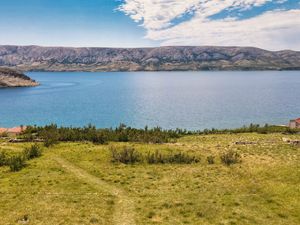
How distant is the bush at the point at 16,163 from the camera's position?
42125 mm

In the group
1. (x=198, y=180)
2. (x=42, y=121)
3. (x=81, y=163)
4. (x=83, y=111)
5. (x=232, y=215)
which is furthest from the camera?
(x=83, y=111)

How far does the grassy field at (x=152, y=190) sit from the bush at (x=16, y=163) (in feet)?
2.55

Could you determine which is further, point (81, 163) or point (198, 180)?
point (81, 163)

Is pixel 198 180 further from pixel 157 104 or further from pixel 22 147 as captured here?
pixel 157 104

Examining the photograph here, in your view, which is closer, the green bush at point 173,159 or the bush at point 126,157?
the green bush at point 173,159

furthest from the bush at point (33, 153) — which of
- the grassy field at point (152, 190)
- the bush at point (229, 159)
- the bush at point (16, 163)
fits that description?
the bush at point (229, 159)

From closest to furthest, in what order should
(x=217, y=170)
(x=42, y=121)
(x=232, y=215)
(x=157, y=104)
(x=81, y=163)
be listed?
(x=232, y=215) → (x=217, y=170) → (x=81, y=163) → (x=42, y=121) → (x=157, y=104)

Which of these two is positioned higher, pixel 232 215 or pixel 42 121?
pixel 232 215

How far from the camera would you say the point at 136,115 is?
406 feet

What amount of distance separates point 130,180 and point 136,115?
86.9m

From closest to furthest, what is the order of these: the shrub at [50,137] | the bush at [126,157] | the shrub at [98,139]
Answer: the bush at [126,157] < the shrub at [50,137] < the shrub at [98,139]

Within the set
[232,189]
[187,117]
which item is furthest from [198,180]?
[187,117]

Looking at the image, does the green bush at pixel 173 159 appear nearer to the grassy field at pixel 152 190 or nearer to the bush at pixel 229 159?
the grassy field at pixel 152 190

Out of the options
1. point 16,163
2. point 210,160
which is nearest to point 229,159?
point 210,160
